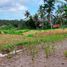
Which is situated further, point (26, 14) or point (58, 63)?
point (26, 14)

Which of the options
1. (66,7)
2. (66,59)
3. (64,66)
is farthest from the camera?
(66,7)

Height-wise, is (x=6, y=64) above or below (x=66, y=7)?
below

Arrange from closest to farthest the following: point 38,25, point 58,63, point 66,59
→ point 58,63
point 66,59
point 38,25

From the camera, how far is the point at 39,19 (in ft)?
224

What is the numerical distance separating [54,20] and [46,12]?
310 cm

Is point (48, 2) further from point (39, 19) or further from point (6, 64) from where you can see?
point (6, 64)

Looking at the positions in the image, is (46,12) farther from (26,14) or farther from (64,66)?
(64,66)

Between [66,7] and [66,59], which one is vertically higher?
[66,7]

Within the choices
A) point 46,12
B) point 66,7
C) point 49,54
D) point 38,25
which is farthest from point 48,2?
point 49,54

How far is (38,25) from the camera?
6700 centimetres

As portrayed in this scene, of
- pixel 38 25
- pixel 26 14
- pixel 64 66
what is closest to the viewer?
pixel 64 66

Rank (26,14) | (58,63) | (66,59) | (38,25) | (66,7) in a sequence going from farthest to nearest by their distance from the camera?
(26,14), (38,25), (66,7), (66,59), (58,63)

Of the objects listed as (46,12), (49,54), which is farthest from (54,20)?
(49,54)

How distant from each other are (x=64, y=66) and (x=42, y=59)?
1.73 metres
